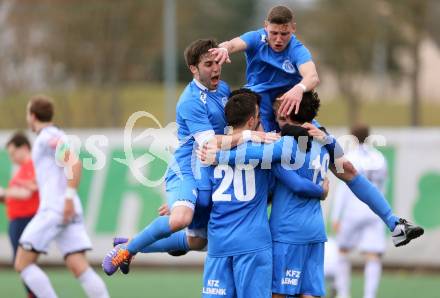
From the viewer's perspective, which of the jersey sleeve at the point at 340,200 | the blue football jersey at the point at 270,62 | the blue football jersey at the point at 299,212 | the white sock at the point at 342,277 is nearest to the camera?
the blue football jersey at the point at 299,212

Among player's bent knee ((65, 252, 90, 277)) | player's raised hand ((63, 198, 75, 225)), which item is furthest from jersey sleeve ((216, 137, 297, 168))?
player's bent knee ((65, 252, 90, 277))

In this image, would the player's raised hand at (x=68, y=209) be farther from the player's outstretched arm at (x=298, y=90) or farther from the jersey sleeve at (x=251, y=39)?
the player's outstretched arm at (x=298, y=90)

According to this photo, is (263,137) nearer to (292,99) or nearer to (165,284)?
(292,99)

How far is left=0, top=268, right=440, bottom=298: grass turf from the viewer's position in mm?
12656

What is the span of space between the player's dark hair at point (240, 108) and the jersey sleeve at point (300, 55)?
573mm

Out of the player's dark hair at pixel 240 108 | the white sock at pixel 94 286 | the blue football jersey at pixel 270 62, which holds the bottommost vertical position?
the white sock at pixel 94 286

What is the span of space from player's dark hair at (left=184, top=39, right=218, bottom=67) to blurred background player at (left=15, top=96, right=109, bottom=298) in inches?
94.4

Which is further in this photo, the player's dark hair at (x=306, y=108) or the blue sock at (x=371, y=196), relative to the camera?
the blue sock at (x=371, y=196)

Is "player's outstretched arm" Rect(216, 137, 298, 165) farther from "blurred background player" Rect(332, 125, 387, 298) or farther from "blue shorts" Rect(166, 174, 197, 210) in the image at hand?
"blurred background player" Rect(332, 125, 387, 298)

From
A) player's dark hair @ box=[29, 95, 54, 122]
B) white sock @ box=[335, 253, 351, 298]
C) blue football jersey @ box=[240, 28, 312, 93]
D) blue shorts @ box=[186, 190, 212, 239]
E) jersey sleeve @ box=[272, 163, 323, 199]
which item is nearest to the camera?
jersey sleeve @ box=[272, 163, 323, 199]

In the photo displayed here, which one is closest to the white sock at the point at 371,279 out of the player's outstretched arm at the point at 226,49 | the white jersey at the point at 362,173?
the white jersey at the point at 362,173

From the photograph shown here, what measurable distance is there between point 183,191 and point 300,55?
138 cm

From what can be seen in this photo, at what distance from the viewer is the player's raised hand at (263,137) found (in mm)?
7672

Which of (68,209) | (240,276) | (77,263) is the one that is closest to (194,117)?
(240,276)
